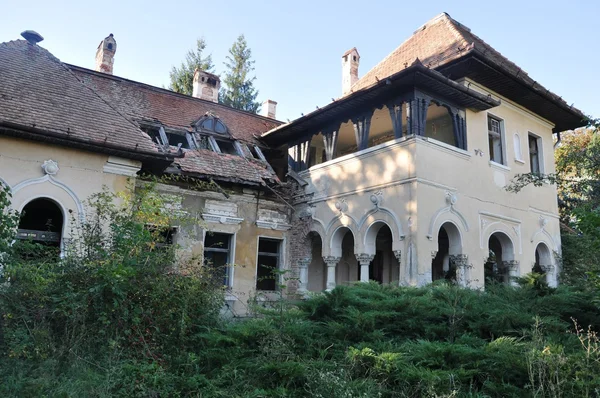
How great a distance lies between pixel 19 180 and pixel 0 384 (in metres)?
5.65

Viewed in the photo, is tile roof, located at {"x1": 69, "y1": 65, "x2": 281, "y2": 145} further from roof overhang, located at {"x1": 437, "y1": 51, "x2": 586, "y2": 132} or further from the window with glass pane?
roof overhang, located at {"x1": 437, "y1": 51, "x2": 586, "y2": 132}

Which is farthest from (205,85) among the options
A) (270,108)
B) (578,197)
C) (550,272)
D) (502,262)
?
(578,197)

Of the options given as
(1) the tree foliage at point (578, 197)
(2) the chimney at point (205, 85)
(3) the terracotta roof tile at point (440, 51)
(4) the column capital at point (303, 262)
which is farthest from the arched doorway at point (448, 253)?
(2) the chimney at point (205, 85)

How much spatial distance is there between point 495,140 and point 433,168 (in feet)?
12.7

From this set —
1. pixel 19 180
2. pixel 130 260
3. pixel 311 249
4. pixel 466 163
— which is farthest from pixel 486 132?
pixel 19 180

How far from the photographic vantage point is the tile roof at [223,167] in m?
12.8

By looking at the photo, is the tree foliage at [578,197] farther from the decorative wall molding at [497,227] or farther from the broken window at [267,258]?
the broken window at [267,258]

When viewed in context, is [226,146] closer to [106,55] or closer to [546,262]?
[106,55]

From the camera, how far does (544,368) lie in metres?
5.01

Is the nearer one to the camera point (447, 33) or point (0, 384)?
point (0, 384)

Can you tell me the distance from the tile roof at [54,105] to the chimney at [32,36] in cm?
18

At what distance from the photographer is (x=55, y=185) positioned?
389 inches

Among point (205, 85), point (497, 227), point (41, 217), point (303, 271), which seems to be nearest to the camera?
point (41, 217)

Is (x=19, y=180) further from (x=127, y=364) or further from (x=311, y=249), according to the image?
(x=311, y=249)
